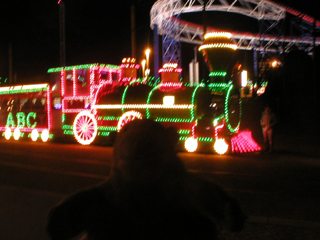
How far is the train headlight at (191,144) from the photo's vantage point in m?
13.5

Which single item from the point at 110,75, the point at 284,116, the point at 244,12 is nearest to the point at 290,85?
the point at 284,116

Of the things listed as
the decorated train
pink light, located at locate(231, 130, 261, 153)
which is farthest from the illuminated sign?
pink light, located at locate(231, 130, 261, 153)

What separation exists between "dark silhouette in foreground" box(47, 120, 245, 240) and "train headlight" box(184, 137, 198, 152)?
11.6m

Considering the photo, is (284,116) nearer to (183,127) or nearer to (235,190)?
(183,127)

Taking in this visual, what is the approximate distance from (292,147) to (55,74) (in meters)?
11.7

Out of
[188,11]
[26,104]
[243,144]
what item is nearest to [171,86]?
[243,144]

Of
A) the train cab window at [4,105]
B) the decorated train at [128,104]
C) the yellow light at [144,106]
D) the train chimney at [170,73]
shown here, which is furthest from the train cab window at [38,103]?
the train chimney at [170,73]

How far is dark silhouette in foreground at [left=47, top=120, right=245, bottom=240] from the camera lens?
1.82 meters

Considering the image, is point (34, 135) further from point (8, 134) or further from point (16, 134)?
point (8, 134)

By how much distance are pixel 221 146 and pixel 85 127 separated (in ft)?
20.8

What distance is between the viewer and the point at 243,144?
15.4 meters

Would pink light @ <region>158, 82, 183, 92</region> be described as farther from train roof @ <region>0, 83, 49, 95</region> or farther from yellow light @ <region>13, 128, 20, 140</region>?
yellow light @ <region>13, 128, 20, 140</region>

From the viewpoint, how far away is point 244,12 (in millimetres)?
36094

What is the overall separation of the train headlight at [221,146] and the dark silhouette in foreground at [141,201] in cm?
1128
